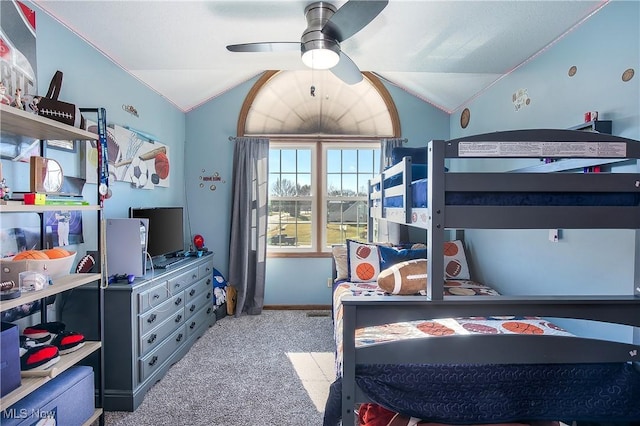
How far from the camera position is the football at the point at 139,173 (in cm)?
277

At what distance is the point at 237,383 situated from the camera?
2.30 meters

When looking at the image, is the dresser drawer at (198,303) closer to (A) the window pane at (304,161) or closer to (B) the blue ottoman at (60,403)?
(B) the blue ottoman at (60,403)

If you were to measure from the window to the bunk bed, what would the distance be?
9.11 feet

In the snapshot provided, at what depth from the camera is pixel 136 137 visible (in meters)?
2.83

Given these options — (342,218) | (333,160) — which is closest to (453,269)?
(342,218)

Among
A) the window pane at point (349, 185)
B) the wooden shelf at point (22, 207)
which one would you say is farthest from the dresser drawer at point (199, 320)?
the window pane at point (349, 185)

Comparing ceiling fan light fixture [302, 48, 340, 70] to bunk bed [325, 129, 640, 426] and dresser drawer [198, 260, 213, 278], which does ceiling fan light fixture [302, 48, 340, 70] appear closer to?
bunk bed [325, 129, 640, 426]

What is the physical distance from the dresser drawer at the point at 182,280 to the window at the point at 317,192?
44.2 inches

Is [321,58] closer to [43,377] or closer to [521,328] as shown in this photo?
[521,328]

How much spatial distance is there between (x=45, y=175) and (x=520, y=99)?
3268mm

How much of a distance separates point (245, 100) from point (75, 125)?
2.38 m

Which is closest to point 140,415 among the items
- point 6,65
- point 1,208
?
point 1,208

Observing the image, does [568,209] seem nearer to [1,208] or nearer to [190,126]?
[1,208]

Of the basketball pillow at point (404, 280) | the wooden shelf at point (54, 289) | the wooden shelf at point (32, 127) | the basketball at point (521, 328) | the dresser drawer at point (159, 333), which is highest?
the wooden shelf at point (32, 127)
